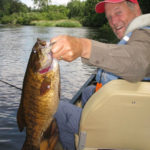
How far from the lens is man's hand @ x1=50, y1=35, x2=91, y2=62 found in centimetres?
154

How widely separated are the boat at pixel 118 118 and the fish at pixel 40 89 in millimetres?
342

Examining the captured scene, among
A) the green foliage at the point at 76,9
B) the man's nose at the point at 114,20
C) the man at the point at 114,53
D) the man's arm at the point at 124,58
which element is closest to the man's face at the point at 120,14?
the man's nose at the point at 114,20

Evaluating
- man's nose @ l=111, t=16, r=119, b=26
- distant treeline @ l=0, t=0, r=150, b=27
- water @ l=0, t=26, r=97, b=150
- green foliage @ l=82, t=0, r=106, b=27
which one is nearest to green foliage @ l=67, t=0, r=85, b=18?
distant treeline @ l=0, t=0, r=150, b=27

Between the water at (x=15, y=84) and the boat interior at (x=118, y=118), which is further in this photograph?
the water at (x=15, y=84)

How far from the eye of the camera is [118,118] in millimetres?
1885

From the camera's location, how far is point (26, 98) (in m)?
1.96

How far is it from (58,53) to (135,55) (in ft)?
1.88

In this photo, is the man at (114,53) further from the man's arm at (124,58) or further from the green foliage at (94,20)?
the green foliage at (94,20)

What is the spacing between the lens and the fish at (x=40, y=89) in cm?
182

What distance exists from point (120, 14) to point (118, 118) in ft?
6.06

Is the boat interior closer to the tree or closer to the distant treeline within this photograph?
the distant treeline

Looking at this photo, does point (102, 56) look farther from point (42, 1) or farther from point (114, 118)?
point (42, 1)

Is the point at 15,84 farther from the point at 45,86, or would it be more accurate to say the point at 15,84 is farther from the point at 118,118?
the point at 118,118

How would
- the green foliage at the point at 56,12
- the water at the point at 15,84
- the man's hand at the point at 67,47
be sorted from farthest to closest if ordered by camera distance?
the green foliage at the point at 56,12 < the water at the point at 15,84 < the man's hand at the point at 67,47
